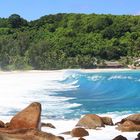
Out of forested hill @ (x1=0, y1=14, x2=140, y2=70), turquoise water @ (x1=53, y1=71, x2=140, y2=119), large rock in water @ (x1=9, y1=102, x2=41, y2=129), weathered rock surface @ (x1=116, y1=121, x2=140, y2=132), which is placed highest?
forested hill @ (x1=0, y1=14, x2=140, y2=70)

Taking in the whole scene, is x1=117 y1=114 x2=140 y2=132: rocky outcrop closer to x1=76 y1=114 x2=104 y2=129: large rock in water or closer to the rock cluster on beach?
the rock cluster on beach

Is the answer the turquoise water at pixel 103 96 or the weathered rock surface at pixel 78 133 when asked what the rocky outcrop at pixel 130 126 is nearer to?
the weathered rock surface at pixel 78 133

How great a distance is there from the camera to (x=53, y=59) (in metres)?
93.9

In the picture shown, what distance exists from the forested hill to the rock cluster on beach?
74.2 m

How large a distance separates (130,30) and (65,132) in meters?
102

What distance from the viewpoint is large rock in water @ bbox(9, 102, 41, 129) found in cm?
1169

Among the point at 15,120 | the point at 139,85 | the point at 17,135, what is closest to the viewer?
the point at 17,135

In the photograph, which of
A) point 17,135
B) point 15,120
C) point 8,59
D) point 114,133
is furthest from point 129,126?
point 8,59

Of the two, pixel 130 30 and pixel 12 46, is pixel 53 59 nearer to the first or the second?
pixel 12 46

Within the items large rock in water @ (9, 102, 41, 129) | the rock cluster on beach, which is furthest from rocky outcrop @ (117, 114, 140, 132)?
large rock in water @ (9, 102, 41, 129)

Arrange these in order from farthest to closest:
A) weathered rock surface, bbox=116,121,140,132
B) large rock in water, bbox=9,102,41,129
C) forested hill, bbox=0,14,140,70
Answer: forested hill, bbox=0,14,140,70
weathered rock surface, bbox=116,121,140,132
large rock in water, bbox=9,102,41,129

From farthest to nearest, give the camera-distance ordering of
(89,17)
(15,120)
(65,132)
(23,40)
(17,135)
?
(89,17) < (23,40) < (65,132) < (15,120) < (17,135)

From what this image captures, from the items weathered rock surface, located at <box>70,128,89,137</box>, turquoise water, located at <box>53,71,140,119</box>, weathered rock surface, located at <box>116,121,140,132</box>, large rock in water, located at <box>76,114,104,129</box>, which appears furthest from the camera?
turquoise water, located at <box>53,71,140,119</box>

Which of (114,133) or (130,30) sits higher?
(130,30)
